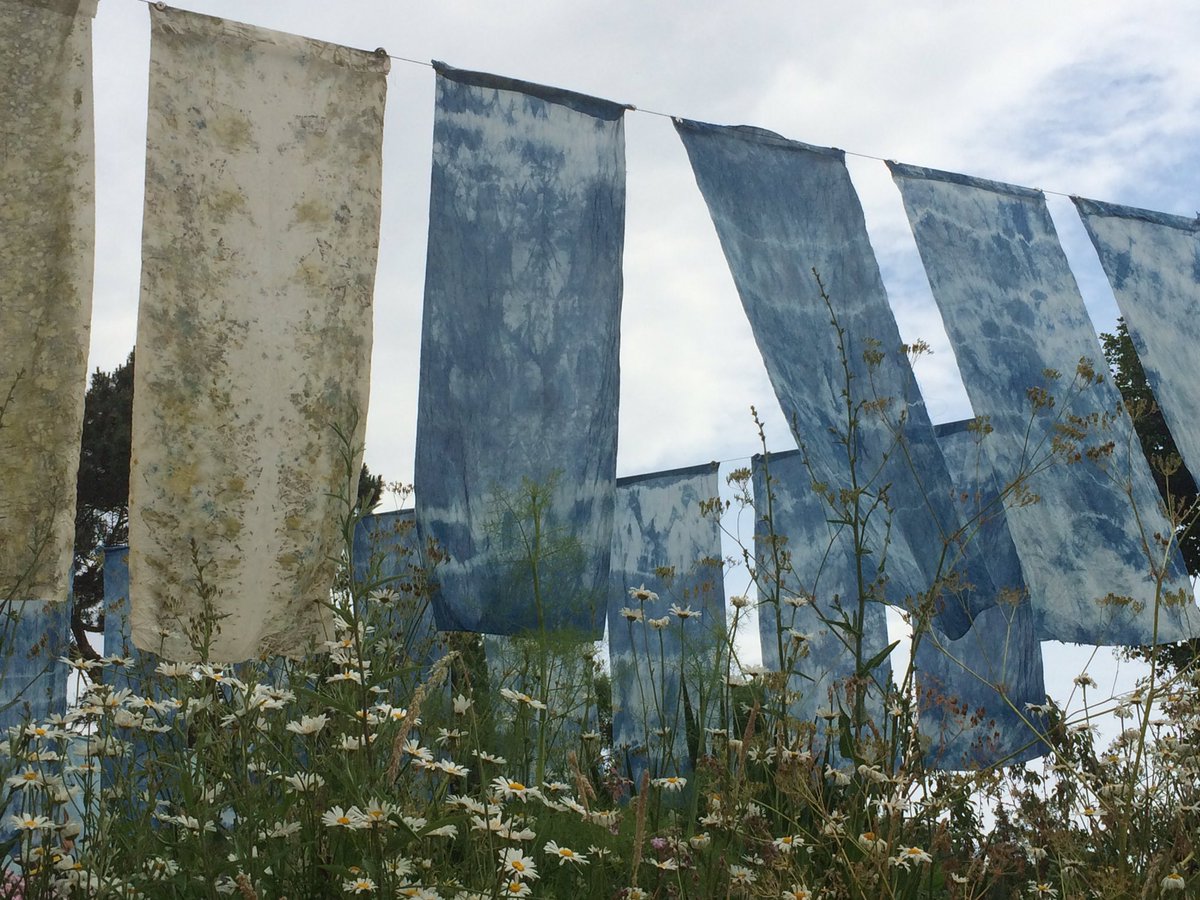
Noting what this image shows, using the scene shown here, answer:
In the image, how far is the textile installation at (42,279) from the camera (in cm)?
381

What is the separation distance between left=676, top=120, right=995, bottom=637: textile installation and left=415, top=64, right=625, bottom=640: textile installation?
60cm

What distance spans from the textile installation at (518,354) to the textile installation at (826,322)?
23.7 inches

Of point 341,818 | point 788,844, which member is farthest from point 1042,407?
point 341,818

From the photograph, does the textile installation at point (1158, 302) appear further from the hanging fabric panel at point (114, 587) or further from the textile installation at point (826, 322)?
the hanging fabric panel at point (114, 587)

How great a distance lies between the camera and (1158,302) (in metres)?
6.32

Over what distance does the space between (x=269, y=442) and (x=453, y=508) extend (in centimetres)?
69

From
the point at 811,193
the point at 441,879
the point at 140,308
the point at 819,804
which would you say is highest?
the point at 811,193

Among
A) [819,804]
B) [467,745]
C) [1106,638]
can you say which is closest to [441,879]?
[467,745]

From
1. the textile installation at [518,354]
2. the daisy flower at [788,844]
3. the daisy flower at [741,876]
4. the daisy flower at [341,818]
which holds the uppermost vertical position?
the textile installation at [518,354]

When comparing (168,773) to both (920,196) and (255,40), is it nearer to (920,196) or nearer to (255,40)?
(255,40)

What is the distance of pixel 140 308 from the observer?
396 centimetres

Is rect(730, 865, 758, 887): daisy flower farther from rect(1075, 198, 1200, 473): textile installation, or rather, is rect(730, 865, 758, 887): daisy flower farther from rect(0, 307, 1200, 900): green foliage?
rect(1075, 198, 1200, 473): textile installation

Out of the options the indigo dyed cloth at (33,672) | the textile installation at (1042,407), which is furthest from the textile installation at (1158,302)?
the indigo dyed cloth at (33,672)

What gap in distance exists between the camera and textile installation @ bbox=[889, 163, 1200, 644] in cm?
536
